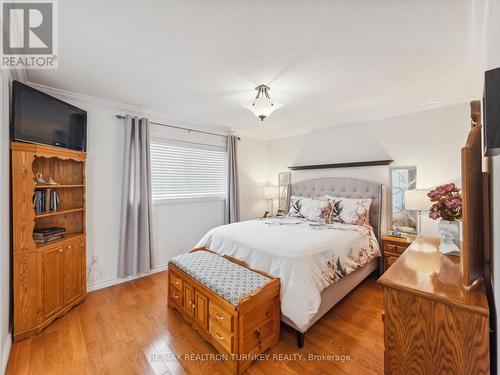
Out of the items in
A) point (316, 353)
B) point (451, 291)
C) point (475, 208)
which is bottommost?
point (316, 353)

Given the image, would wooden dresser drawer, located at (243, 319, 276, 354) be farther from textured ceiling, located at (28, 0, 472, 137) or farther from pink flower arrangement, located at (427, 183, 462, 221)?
textured ceiling, located at (28, 0, 472, 137)

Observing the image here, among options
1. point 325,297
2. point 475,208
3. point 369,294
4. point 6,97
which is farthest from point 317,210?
point 6,97

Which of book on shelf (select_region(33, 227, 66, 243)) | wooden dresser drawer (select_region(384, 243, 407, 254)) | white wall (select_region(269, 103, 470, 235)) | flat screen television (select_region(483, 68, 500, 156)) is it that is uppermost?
white wall (select_region(269, 103, 470, 235))

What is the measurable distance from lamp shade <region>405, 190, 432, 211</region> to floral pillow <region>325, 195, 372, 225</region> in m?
0.56

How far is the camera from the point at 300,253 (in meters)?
1.91

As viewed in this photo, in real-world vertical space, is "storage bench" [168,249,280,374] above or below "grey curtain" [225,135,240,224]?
below

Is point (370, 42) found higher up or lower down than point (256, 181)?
higher up

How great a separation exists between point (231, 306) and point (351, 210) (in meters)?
2.31

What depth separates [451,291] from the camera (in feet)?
3.51

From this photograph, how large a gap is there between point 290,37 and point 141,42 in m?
1.14

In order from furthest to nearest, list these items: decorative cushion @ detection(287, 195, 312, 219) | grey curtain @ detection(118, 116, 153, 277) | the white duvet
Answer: decorative cushion @ detection(287, 195, 312, 219) → grey curtain @ detection(118, 116, 153, 277) → the white duvet

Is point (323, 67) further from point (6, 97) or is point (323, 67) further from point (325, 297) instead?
point (6, 97)

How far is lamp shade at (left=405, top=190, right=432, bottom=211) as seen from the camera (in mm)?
2455

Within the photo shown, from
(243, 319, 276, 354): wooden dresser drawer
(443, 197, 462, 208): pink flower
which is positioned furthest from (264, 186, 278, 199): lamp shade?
(443, 197, 462, 208): pink flower
